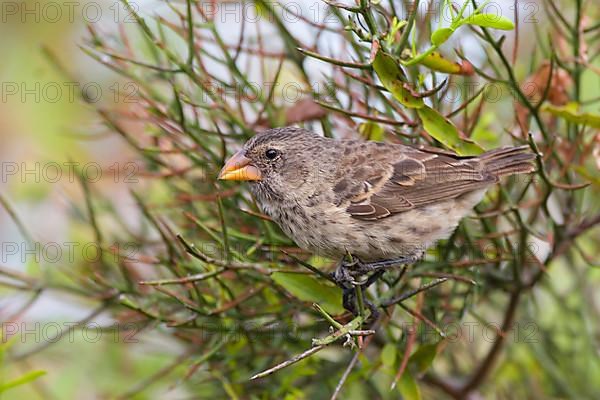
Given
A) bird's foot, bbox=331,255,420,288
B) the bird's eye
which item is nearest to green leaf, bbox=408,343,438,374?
bird's foot, bbox=331,255,420,288

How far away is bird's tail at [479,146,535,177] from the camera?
2395 millimetres

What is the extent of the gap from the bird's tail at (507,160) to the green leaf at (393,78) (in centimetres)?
35

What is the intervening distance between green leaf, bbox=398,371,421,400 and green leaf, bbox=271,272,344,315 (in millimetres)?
226

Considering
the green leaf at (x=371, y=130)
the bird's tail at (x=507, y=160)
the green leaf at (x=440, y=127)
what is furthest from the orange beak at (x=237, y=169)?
the bird's tail at (x=507, y=160)

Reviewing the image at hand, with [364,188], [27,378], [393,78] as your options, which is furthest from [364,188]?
[27,378]

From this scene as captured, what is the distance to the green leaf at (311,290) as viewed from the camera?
2.21 metres

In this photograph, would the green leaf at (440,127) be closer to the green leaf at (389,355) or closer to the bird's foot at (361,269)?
the bird's foot at (361,269)

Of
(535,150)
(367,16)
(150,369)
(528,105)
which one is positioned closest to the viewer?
(367,16)

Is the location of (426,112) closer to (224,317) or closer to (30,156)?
(224,317)

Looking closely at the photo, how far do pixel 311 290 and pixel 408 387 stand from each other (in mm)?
334

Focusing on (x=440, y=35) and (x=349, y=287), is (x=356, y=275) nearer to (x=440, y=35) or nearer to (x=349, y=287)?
(x=349, y=287)

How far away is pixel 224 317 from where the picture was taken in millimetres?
2314

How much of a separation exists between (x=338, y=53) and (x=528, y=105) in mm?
739

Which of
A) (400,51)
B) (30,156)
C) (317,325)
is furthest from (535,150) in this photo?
(30,156)
